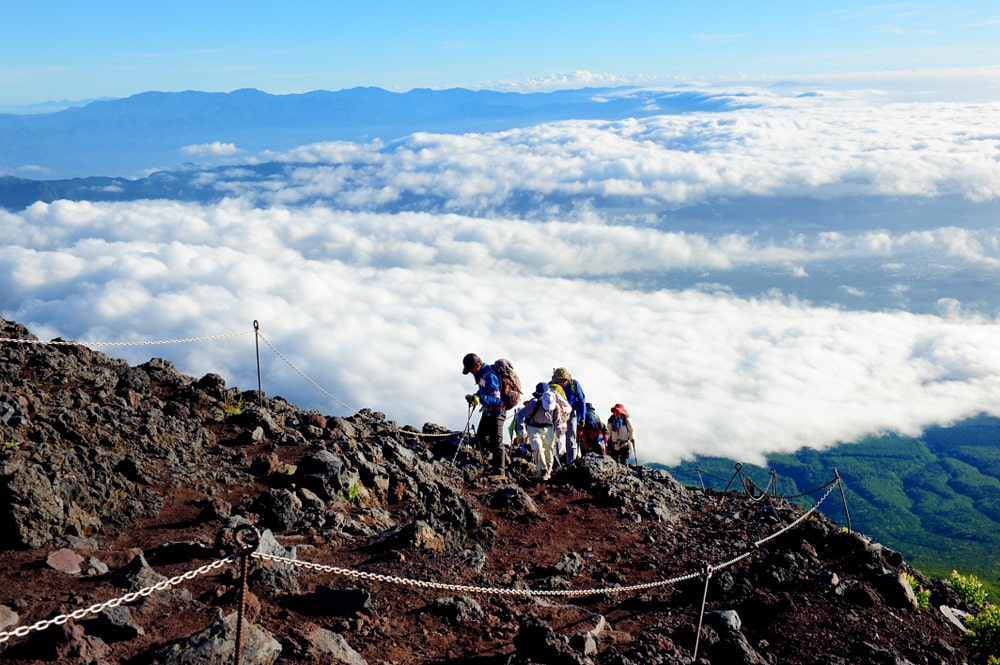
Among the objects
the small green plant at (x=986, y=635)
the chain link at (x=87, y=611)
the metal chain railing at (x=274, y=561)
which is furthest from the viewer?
the small green plant at (x=986, y=635)

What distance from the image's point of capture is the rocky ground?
22.8ft

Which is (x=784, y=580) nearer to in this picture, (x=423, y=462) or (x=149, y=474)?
(x=423, y=462)

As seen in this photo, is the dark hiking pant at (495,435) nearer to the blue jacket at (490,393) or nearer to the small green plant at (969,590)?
the blue jacket at (490,393)

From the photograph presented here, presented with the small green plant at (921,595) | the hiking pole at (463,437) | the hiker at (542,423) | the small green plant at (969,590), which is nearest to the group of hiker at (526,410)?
the hiker at (542,423)

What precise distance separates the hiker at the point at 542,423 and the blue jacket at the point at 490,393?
21.8 inches

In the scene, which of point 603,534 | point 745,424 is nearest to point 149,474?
point 603,534

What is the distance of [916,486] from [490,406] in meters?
150

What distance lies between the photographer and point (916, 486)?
140 meters

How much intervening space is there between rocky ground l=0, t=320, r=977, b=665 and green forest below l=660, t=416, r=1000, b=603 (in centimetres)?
8343

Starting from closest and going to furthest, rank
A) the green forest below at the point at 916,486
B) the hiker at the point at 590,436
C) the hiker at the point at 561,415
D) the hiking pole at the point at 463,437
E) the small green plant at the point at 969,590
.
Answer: the small green plant at the point at 969,590, the hiker at the point at 561,415, the hiking pole at the point at 463,437, the hiker at the point at 590,436, the green forest below at the point at 916,486

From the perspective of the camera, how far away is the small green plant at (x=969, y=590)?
1102 centimetres

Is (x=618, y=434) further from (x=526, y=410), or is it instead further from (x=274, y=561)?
(x=274, y=561)

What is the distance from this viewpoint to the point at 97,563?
Result: 7852 millimetres

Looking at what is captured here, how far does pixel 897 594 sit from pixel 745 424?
181543 mm
